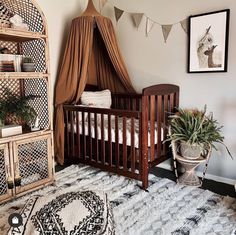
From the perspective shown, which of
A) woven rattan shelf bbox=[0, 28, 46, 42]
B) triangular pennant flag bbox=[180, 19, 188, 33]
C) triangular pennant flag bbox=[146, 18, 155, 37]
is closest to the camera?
woven rattan shelf bbox=[0, 28, 46, 42]

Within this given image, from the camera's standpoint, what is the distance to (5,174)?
232cm

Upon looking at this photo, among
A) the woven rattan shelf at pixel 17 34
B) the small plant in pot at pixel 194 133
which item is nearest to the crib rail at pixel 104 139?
the small plant in pot at pixel 194 133

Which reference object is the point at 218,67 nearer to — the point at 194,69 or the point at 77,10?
the point at 194,69

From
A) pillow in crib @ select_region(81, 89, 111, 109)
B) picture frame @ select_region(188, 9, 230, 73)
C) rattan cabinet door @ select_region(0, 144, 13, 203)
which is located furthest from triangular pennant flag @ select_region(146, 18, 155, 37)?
rattan cabinet door @ select_region(0, 144, 13, 203)

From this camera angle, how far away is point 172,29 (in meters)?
3.04

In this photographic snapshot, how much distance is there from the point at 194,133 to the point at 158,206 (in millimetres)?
829

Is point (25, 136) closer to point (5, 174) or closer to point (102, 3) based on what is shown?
point (5, 174)

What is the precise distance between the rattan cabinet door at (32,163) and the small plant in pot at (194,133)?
1.36 m

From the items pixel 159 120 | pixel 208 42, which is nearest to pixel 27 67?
pixel 159 120

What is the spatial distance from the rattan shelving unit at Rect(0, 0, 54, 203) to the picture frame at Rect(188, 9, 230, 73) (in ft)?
5.39

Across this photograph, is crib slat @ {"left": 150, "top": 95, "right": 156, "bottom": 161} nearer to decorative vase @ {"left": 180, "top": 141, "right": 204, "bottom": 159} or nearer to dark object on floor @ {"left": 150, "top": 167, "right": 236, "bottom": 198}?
decorative vase @ {"left": 180, "top": 141, "right": 204, "bottom": 159}

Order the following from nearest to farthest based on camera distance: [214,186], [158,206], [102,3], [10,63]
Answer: [158,206]
[10,63]
[214,186]
[102,3]

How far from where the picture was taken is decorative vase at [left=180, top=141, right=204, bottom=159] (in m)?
2.58

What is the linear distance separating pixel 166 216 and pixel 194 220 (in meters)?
0.22
